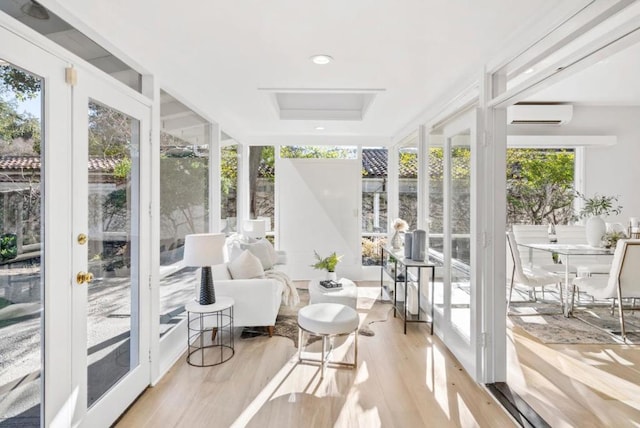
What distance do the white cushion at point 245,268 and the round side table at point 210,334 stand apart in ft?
1.09

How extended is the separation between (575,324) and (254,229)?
13.2 ft

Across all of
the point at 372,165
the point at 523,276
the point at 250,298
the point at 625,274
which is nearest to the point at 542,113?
the point at 523,276

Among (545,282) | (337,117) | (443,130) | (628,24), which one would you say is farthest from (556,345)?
(337,117)

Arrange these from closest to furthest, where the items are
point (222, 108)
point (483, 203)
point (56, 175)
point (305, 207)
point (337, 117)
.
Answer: point (56, 175)
point (483, 203)
point (222, 108)
point (337, 117)
point (305, 207)

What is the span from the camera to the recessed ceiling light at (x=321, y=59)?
2.54 metres

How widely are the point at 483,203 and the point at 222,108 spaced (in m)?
2.96

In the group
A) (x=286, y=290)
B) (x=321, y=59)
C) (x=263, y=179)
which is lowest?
(x=286, y=290)

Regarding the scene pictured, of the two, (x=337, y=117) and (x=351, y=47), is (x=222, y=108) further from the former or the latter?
(x=351, y=47)

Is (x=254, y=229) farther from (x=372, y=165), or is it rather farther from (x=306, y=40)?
(x=306, y=40)

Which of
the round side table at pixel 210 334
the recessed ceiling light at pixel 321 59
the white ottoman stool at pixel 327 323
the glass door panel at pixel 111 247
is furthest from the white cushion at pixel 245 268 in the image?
the recessed ceiling light at pixel 321 59

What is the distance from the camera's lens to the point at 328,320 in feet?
8.96

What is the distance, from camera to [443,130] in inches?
138

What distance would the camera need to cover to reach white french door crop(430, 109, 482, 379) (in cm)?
264

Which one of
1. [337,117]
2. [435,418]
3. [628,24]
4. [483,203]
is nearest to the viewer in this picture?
[628,24]
